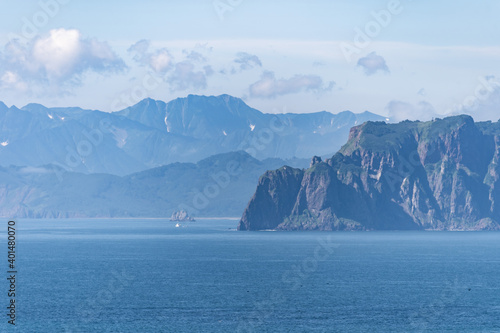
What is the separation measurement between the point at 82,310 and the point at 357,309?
56541 millimetres

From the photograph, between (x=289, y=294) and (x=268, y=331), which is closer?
(x=268, y=331)

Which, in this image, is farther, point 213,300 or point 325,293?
point 325,293

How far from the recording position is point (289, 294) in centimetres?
19525

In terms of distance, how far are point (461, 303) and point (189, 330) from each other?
6586 cm

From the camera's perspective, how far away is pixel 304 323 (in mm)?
157750

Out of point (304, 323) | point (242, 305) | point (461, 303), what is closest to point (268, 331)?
point (304, 323)

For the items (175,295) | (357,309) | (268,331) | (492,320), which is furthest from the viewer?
(175,295)

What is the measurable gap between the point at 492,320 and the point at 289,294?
50.9 m

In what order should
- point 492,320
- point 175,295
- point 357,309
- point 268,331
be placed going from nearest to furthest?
point 268,331 → point 492,320 → point 357,309 → point 175,295

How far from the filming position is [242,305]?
17775cm

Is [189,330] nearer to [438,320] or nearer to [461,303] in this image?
[438,320]

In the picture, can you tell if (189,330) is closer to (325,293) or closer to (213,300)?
(213,300)

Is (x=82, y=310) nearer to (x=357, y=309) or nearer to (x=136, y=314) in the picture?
(x=136, y=314)

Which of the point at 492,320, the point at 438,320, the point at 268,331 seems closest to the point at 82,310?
the point at 268,331
